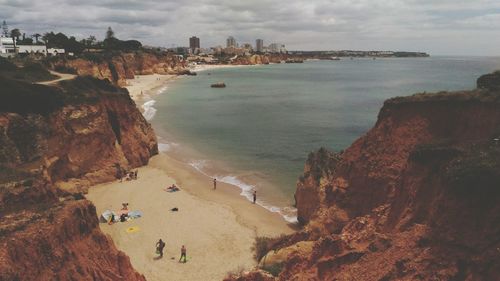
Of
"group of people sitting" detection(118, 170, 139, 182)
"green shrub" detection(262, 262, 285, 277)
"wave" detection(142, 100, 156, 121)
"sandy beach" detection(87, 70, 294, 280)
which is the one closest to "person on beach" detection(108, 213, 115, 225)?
"sandy beach" detection(87, 70, 294, 280)

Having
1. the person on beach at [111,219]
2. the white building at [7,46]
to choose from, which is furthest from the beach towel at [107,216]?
the white building at [7,46]

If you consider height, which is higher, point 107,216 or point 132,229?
point 107,216

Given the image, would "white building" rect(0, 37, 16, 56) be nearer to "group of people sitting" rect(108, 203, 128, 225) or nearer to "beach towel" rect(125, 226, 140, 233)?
"group of people sitting" rect(108, 203, 128, 225)


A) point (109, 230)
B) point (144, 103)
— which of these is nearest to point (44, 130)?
point (109, 230)

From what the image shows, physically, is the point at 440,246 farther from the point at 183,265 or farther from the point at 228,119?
the point at 228,119

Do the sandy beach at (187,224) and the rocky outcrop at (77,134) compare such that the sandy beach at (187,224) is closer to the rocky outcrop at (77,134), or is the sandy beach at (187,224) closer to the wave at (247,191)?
the wave at (247,191)

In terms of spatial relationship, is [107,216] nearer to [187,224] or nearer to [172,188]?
[187,224]

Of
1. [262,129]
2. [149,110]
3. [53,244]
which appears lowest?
[262,129]

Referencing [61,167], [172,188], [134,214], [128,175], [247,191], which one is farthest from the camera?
[128,175]

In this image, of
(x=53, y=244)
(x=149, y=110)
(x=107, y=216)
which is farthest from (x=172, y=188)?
(x=149, y=110)
